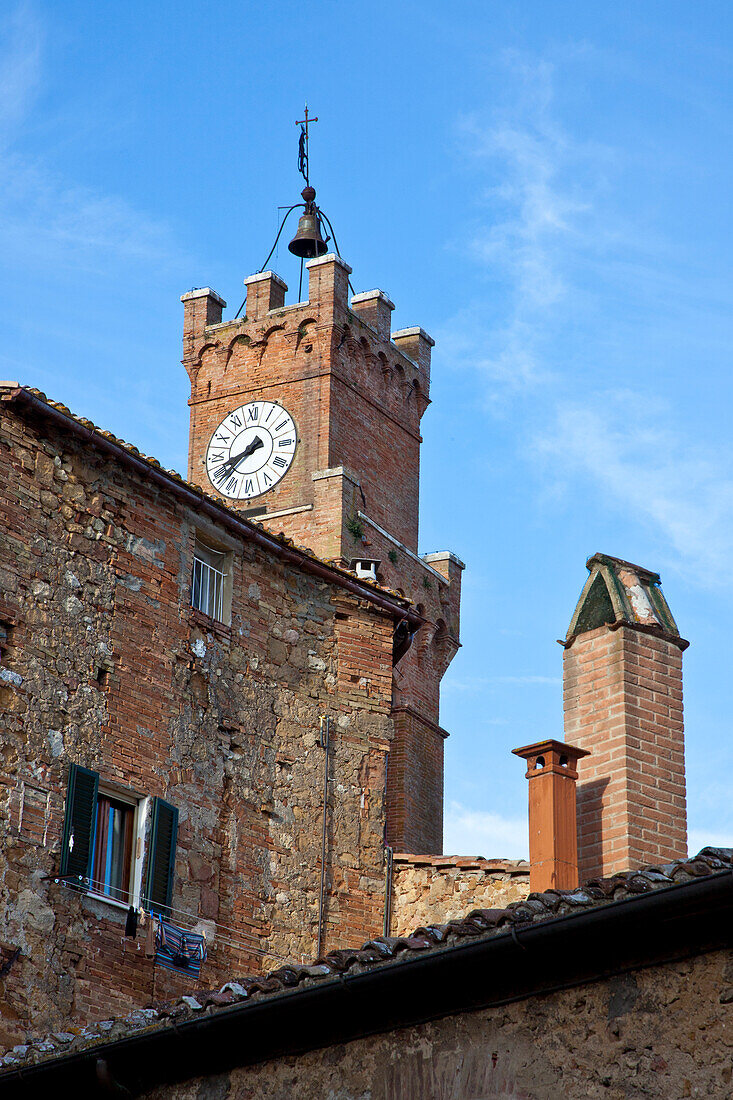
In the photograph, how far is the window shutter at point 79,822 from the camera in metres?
13.6

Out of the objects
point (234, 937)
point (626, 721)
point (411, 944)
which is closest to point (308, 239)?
point (234, 937)

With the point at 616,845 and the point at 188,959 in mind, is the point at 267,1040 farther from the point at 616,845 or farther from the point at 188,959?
the point at 188,959

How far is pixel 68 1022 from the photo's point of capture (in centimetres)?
1313

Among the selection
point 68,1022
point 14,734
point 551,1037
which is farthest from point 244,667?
point 551,1037

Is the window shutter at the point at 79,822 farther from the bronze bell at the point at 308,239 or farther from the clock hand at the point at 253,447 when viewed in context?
the bronze bell at the point at 308,239

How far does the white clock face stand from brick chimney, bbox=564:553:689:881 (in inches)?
672

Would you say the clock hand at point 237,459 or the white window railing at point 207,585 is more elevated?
the clock hand at point 237,459

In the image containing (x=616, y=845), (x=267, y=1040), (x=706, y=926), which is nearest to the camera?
(x=706, y=926)

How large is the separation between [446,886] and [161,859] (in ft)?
10.0

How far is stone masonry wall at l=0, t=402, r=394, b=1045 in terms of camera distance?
13492mm

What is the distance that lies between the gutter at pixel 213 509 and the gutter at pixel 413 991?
6785 millimetres

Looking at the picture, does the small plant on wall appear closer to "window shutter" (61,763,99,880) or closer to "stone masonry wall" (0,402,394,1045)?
"stone masonry wall" (0,402,394,1045)

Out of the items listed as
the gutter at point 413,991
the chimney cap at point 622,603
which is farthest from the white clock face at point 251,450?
the gutter at point 413,991

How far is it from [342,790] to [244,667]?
5.10 ft
